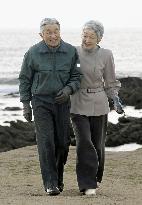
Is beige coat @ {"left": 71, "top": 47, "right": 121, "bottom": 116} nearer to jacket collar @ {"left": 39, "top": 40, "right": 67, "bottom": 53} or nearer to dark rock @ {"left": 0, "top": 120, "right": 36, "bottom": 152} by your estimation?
jacket collar @ {"left": 39, "top": 40, "right": 67, "bottom": 53}

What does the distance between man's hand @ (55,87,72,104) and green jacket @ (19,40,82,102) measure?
46 mm

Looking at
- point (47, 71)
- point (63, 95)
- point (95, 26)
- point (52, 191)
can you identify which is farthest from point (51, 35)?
point (52, 191)

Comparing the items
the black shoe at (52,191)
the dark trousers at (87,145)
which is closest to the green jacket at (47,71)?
the dark trousers at (87,145)

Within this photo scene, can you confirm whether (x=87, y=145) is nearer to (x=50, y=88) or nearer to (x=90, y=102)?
(x=90, y=102)

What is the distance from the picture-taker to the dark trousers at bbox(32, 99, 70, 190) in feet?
21.2

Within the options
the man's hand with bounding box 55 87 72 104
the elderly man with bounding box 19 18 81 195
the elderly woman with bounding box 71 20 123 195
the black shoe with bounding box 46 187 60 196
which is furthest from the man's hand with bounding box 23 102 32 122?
the black shoe with bounding box 46 187 60 196

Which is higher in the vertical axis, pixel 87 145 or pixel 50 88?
pixel 50 88

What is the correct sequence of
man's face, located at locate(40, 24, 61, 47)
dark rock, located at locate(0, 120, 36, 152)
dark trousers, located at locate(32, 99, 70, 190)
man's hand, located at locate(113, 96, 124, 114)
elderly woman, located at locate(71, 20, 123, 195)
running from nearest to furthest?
1. man's face, located at locate(40, 24, 61, 47)
2. dark trousers, located at locate(32, 99, 70, 190)
3. elderly woman, located at locate(71, 20, 123, 195)
4. man's hand, located at locate(113, 96, 124, 114)
5. dark rock, located at locate(0, 120, 36, 152)

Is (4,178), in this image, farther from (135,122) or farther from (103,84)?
(135,122)

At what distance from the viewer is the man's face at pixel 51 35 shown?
6.30 metres

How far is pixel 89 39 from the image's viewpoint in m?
6.55

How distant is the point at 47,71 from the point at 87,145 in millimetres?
901

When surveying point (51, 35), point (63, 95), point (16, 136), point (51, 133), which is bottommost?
point (16, 136)

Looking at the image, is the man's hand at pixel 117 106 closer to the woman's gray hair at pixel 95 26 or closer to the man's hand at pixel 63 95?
the man's hand at pixel 63 95
